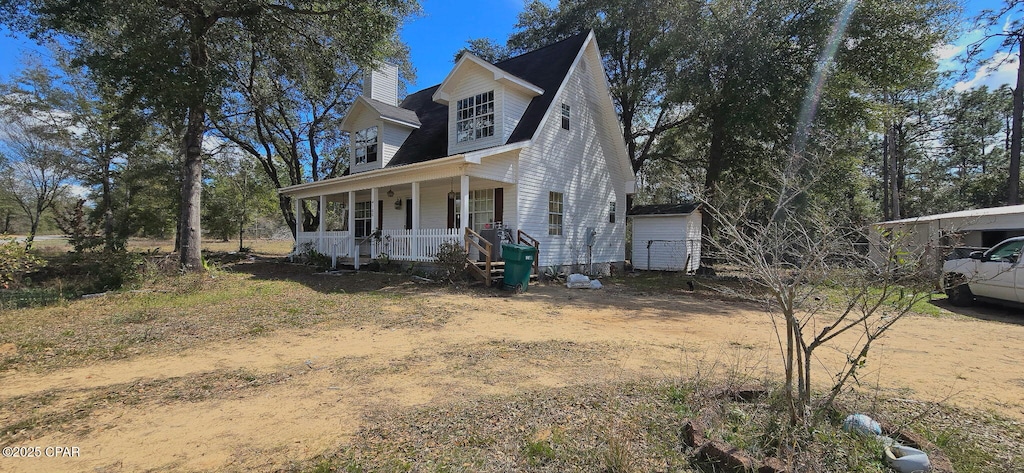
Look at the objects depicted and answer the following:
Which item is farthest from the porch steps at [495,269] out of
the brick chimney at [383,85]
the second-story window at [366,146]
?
the brick chimney at [383,85]

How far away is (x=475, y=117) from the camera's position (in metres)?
14.0

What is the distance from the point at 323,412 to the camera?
3.52 metres

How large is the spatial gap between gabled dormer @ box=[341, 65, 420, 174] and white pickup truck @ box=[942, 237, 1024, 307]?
52.6ft

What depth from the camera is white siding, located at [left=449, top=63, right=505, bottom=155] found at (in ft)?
43.8

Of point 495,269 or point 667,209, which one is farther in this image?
point 667,209

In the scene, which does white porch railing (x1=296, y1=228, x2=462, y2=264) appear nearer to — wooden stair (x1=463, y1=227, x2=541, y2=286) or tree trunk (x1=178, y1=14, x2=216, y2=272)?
wooden stair (x1=463, y1=227, x2=541, y2=286)

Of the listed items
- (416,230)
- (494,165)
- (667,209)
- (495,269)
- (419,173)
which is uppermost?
(494,165)

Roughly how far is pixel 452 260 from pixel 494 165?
3.01 meters

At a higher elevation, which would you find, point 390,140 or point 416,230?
point 390,140

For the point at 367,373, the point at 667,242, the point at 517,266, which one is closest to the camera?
the point at 367,373

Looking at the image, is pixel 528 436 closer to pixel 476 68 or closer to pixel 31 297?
pixel 31 297

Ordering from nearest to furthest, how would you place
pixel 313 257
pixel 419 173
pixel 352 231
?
pixel 419 173 < pixel 352 231 < pixel 313 257

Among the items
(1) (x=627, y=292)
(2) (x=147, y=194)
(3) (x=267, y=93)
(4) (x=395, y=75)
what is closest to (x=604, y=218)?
(1) (x=627, y=292)

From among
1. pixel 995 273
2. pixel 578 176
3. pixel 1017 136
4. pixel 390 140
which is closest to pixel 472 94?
pixel 390 140
